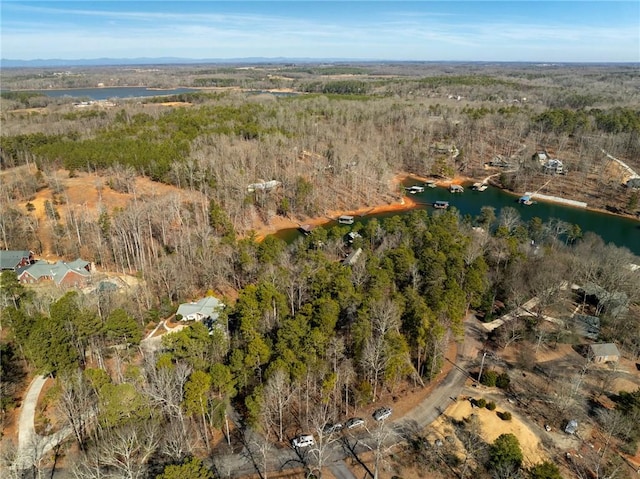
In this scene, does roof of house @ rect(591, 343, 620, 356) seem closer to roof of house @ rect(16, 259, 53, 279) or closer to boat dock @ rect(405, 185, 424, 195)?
roof of house @ rect(16, 259, 53, 279)

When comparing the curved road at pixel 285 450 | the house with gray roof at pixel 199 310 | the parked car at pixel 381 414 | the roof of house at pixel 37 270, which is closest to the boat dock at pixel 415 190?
the curved road at pixel 285 450

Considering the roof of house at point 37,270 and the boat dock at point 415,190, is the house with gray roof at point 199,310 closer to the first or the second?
the roof of house at point 37,270

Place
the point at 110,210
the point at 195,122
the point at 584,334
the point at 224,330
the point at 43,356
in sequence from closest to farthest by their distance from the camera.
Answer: the point at 43,356 < the point at 224,330 < the point at 584,334 < the point at 110,210 < the point at 195,122

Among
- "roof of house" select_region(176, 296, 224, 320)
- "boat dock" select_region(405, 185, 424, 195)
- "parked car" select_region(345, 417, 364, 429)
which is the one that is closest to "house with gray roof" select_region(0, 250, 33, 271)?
"roof of house" select_region(176, 296, 224, 320)

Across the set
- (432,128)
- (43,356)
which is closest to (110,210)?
(43,356)

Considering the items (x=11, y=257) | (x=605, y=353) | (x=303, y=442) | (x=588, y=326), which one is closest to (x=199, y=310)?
(x=303, y=442)

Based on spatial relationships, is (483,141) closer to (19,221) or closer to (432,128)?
(432,128)

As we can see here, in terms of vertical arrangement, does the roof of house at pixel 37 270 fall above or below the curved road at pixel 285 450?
above
